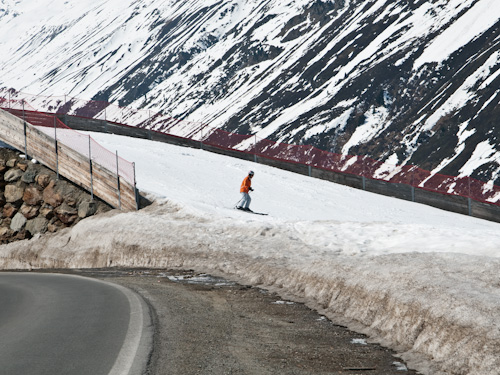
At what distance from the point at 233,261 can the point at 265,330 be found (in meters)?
7.46

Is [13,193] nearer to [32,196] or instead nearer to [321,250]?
[32,196]

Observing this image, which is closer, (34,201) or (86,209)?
(86,209)

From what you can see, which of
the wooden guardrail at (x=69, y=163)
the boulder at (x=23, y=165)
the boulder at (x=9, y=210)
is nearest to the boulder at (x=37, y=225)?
the boulder at (x=9, y=210)

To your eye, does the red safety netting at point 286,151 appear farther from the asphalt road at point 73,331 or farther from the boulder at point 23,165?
the asphalt road at point 73,331

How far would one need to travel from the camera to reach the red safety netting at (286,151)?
106 ft

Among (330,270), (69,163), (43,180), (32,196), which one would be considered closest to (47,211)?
(32,196)

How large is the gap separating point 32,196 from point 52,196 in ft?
3.39

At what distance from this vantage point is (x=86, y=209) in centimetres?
2422

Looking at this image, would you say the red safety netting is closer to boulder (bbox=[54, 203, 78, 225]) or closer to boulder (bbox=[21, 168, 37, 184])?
boulder (bbox=[21, 168, 37, 184])

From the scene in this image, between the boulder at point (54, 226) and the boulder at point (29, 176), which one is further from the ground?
the boulder at point (29, 176)

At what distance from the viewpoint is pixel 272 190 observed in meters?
30.1

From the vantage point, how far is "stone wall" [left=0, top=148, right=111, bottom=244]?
2459 centimetres

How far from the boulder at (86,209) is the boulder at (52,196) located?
1127 millimetres

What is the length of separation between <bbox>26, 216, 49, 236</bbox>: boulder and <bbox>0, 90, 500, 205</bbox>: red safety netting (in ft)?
11.3
